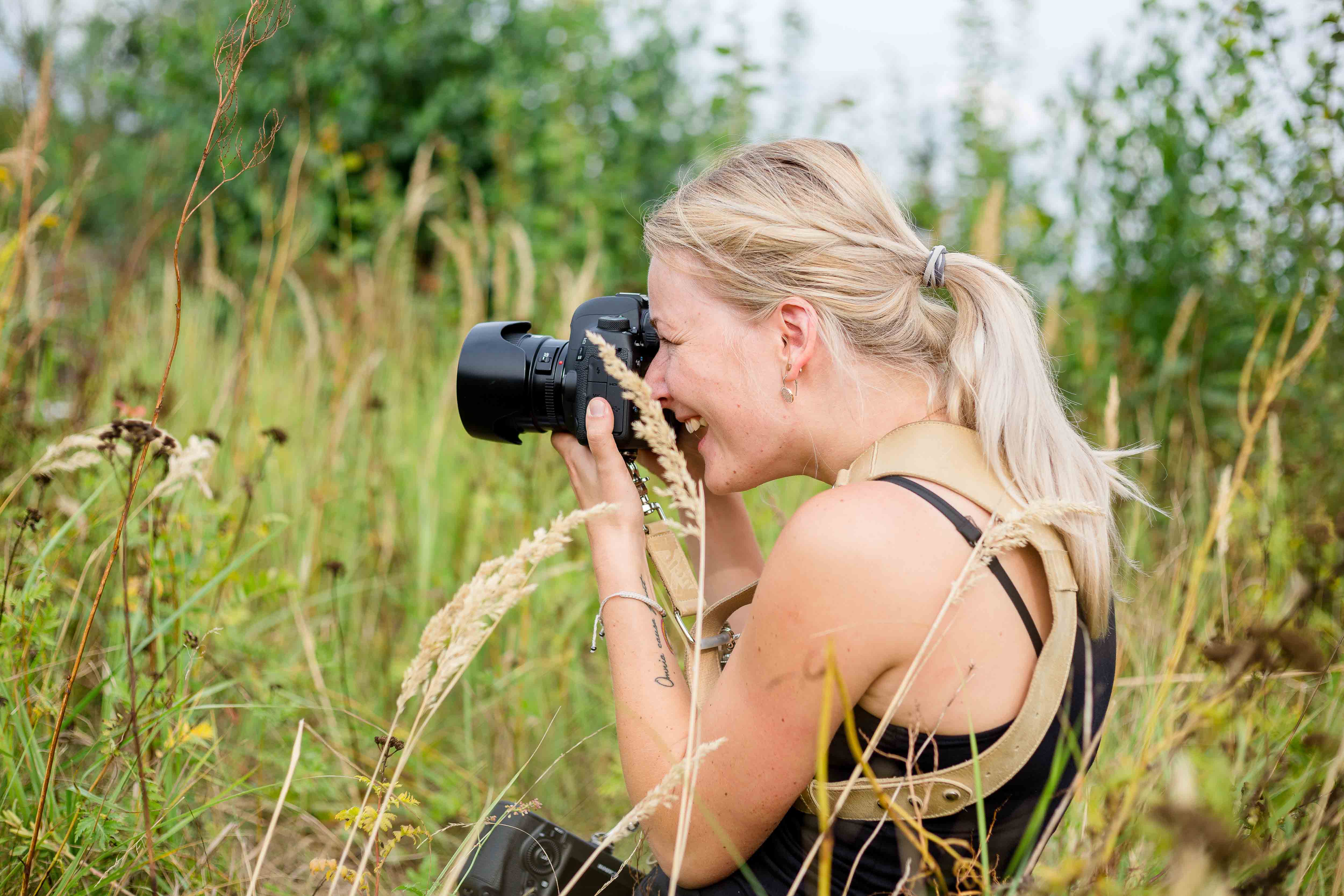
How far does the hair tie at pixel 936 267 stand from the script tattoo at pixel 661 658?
0.61m

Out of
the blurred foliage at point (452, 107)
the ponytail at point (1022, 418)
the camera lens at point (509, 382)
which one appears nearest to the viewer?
the ponytail at point (1022, 418)

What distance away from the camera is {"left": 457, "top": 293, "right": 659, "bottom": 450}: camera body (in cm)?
164

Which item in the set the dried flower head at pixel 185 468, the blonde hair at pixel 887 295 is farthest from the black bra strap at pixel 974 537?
the dried flower head at pixel 185 468

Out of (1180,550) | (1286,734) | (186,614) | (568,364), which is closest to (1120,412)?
(1180,550)

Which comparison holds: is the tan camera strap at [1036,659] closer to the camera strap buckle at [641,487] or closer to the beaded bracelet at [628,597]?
the beaded bracelet at [628,597]

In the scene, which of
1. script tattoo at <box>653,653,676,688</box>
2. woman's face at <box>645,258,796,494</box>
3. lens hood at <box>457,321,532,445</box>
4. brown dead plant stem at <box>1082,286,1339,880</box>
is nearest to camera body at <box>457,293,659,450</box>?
lens hood at <box>457,321,532,445</box>

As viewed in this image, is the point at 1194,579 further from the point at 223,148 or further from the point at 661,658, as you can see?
the point at 223,148

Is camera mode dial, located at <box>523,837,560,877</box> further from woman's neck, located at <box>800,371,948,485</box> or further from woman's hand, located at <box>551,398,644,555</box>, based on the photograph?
woman's neck, located at <box>800,371,948,485</box>

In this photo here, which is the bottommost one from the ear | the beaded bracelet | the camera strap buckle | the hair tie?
the beaded bracelet

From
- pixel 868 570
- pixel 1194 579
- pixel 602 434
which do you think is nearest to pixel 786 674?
pixel 868 570

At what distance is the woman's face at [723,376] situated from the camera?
145cm

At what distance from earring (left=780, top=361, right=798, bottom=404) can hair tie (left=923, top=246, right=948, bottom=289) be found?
245 mm

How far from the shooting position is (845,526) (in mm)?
1128

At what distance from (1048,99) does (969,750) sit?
3172 mm
